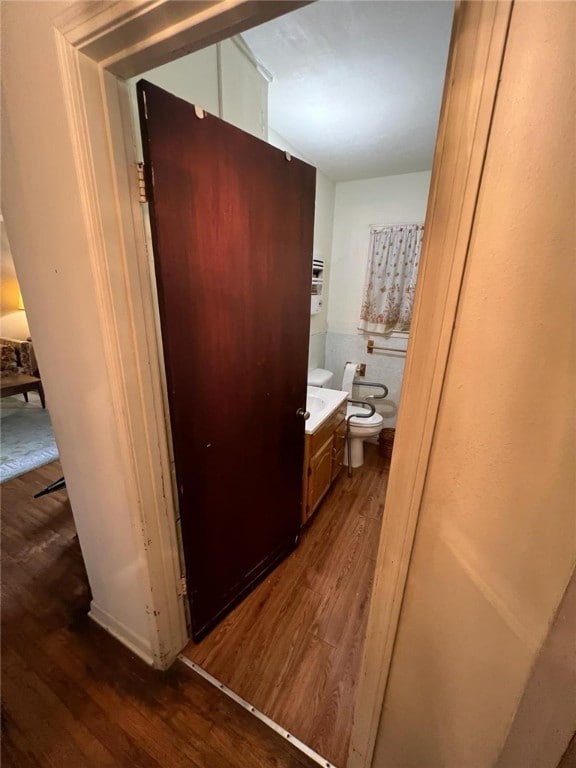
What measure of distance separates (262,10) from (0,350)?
5.21m

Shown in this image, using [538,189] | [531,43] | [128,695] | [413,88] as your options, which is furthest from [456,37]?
[128,695]

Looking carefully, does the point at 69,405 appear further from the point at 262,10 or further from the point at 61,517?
the point at 61,517

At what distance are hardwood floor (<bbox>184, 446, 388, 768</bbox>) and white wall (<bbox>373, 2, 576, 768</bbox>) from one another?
24.8 inches

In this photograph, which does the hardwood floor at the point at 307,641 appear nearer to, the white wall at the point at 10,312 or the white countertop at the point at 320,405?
the white countertop at the point at 320,405

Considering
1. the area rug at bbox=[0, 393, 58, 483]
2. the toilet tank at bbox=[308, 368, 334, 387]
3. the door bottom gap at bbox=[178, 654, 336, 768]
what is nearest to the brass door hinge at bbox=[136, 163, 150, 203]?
the door bottom gap at bbox=[178, 654, 336, 768]

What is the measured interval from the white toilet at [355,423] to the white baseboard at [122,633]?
71.8 inches

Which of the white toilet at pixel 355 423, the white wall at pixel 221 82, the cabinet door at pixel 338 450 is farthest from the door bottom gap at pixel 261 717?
the white wall at pixel 221 82

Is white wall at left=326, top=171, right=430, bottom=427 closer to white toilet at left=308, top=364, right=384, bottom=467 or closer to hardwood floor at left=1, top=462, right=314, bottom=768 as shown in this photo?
white toilet at left=308, top=364, right=384, bottom=467

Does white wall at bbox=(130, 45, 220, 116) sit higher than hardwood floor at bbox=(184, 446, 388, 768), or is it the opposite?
white wall at bbox=(130, 45, 220, 116)

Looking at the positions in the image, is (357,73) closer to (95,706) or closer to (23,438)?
(95,706)

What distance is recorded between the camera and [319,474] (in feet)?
6.92

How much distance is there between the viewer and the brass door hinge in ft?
2.88

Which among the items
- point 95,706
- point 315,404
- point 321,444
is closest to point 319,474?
point 321,444

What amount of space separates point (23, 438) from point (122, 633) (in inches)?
104
